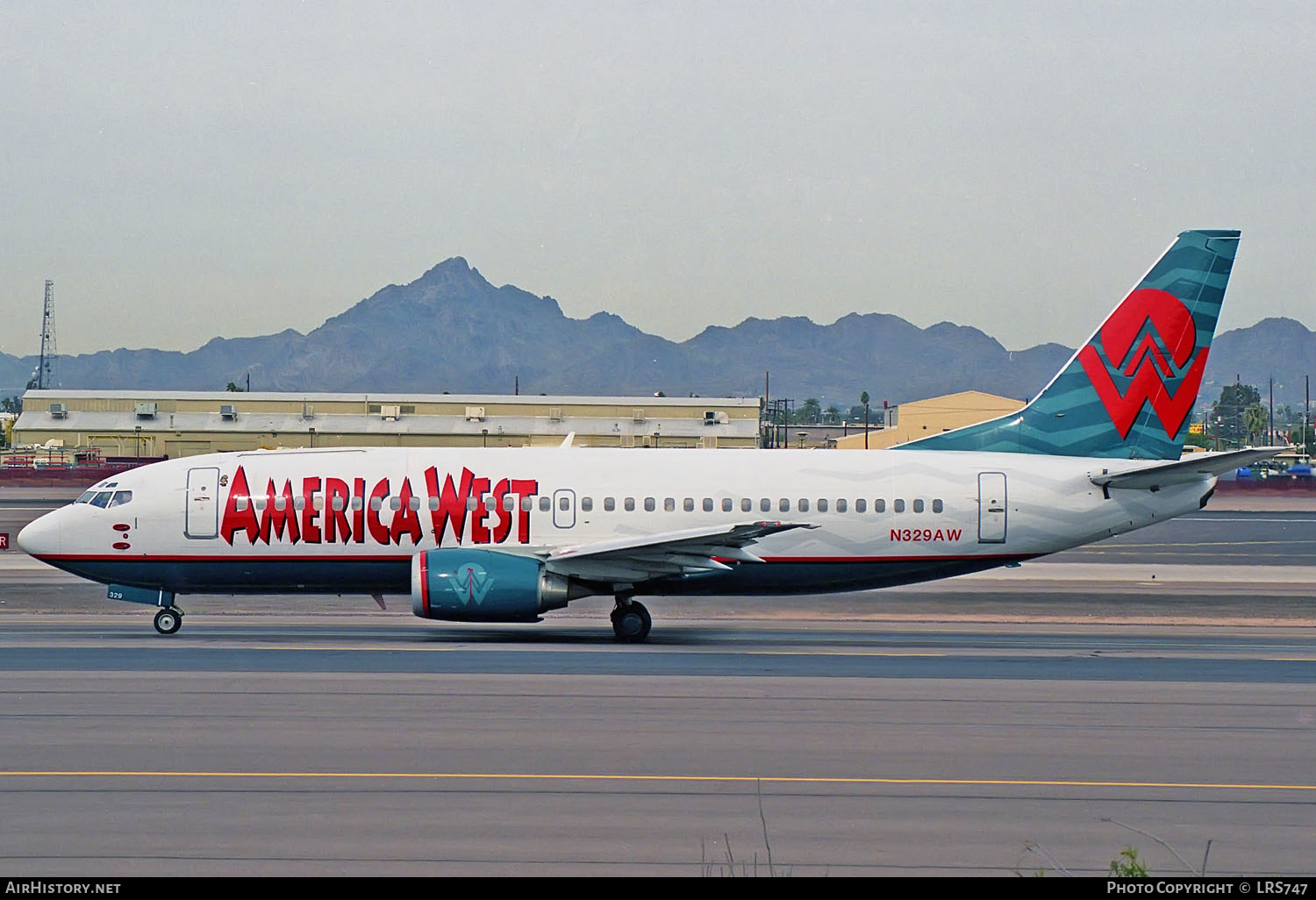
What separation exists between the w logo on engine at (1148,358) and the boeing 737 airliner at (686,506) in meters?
0.04


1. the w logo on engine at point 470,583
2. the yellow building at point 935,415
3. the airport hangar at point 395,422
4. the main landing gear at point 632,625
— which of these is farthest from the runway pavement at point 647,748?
the yellow building at point 935,415

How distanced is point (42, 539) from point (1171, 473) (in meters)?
22.3

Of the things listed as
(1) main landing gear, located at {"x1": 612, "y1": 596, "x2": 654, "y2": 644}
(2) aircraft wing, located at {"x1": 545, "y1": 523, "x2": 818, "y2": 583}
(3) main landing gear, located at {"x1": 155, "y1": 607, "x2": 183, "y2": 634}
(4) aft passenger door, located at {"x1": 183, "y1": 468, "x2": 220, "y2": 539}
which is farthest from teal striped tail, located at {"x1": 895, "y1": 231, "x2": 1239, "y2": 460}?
(3) main landing gear, located at {"x1": 155, "y1": 607, "x2": 183, "y2": 634}

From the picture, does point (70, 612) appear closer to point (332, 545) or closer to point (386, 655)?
point (332, 545)

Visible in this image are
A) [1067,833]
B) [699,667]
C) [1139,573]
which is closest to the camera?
[1067,833]

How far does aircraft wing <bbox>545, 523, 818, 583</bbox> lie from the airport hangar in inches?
2237

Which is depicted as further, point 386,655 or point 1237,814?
point 386,655

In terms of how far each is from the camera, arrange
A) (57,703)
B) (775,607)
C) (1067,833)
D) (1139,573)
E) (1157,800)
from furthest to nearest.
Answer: (1139,573), (775,607), (57,703), (1157,800), (1067,833)

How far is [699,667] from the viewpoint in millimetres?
22250

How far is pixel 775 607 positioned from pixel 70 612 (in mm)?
16020

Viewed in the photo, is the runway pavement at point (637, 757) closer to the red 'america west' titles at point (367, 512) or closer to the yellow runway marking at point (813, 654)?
the yellow runway marking at point (813, 654)

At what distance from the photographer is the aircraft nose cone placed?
2656 cm

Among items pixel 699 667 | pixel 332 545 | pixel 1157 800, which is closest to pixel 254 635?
pixel 332 545

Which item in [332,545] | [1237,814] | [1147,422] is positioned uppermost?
[1147,422]
